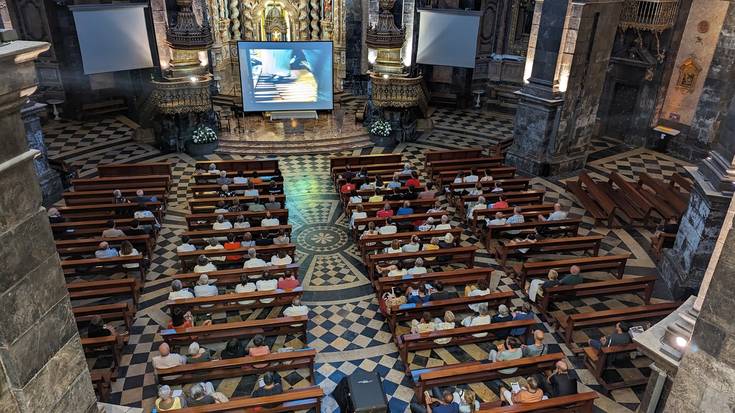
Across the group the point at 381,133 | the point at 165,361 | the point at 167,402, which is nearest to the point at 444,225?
the point at 165,361

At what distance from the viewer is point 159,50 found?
601 inches

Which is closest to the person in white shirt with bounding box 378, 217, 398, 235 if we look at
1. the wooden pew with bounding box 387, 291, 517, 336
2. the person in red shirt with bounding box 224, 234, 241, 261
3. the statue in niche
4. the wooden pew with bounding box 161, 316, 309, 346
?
the wooden pew with bounding box 387, 291, 517, 336

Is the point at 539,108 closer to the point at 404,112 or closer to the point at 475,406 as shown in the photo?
the point at 404,112

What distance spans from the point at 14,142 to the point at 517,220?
9594 mm

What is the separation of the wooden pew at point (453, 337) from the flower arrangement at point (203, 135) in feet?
33.0

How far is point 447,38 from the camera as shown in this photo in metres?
18.1

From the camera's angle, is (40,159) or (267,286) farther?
(40,159)

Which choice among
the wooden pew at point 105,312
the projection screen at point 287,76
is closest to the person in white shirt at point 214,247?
the wooden pew at point 105,312

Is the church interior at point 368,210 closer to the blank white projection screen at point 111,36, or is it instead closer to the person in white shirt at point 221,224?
the blank white projection screen at point 111,36

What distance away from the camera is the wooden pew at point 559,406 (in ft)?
21.3

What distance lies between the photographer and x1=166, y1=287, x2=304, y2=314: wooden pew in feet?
27.2

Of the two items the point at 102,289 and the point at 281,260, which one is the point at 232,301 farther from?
the point at 102,289

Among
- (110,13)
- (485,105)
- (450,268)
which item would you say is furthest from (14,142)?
(485,105)

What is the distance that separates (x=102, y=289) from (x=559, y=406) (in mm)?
7259
